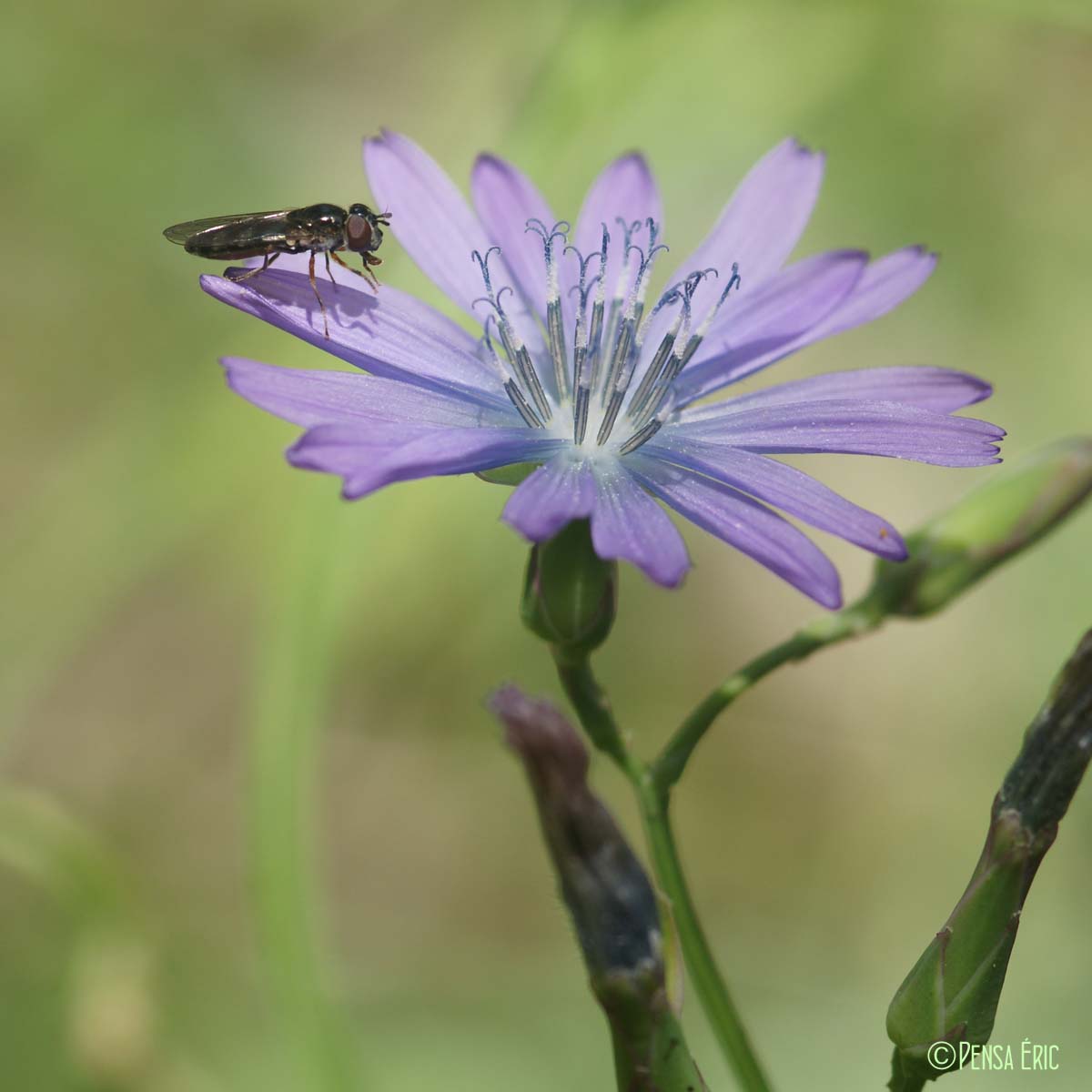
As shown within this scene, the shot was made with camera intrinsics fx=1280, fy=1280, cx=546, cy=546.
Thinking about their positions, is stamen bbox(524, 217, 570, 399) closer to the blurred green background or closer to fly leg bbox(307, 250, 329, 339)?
fly leg bbox(307, 250, 329, 339)

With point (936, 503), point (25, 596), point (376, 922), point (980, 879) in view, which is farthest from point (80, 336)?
point (980, 879)

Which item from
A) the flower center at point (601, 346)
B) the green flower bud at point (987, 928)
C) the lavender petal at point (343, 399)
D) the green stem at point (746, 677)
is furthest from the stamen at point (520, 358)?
the green flower bud at point (987, 928)

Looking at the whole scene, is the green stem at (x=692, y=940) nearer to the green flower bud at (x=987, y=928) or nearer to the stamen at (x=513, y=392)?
the green flower bud at (x=987, y=928)

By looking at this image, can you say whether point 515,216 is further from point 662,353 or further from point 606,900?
point 606,900

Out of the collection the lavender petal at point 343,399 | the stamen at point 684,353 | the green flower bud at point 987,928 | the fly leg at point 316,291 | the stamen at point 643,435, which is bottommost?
the green flower bud at point 987,928

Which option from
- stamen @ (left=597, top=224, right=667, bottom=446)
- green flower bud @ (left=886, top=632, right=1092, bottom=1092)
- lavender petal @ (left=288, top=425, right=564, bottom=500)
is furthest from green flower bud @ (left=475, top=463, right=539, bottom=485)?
green flower bud @ (left=886, top=632, right=1092, bottom=1092)

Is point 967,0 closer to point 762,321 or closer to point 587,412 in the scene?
point 762,321

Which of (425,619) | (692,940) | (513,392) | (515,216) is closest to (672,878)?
(692,940)

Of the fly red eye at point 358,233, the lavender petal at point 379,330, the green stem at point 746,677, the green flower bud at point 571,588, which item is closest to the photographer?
the green flower bud at point 571,588
